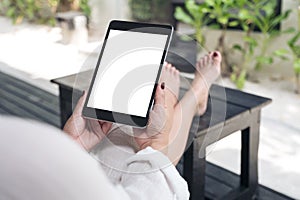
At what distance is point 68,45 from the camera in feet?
14.6

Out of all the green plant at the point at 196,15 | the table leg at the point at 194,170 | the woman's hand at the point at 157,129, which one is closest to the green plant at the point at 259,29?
the green plant at the point at 196,15

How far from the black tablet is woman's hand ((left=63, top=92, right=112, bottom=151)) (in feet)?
0.08

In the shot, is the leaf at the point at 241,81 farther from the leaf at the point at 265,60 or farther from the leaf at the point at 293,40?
the leaf at the point at 293,40

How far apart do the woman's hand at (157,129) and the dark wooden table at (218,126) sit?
18 cm

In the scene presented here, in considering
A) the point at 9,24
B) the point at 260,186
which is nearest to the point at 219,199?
the point at 260,186

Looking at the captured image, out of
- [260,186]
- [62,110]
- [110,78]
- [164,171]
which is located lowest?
[260,186]

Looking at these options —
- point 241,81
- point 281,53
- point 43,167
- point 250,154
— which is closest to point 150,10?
point 241,81

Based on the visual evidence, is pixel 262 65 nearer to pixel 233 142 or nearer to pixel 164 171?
pixel 233 142

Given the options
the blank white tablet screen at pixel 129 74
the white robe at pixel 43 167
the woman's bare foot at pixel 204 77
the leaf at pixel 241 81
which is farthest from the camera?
the leaf at pixel 241 81

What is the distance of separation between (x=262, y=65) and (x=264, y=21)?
400mm

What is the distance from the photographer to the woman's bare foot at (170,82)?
1.12 m

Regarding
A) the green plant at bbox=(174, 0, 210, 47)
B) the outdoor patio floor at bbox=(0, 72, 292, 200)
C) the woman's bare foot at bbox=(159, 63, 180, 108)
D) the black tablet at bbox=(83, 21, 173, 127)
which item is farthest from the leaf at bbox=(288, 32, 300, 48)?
the black tablet at bbox=(83, 21, 173, 127)

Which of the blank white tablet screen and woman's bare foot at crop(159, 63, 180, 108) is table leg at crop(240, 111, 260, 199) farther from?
the blank white tablet screen

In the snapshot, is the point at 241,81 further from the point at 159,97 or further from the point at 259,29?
the point at 159,97
